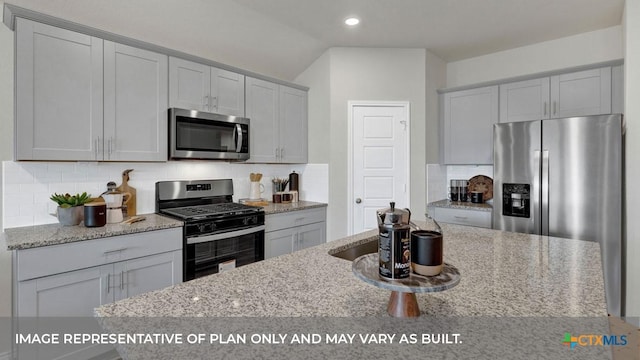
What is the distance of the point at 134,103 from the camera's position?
255 centimetres

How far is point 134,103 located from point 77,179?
0.73 meters

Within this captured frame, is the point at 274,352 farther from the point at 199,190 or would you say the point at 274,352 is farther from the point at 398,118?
the point at 398,118

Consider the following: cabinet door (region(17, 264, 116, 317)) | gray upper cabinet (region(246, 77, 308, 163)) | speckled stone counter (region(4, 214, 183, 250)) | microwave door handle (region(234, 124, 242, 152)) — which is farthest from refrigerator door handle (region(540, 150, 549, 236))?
cabinet door (region(17, 264, 116, 317))

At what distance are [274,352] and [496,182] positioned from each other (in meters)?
3.04

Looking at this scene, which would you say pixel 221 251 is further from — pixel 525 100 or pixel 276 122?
pixel 525 100

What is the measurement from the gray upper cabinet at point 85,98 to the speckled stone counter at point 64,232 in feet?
1.58

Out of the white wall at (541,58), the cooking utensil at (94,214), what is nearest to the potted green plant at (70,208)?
the cooking utensil at (94,214)

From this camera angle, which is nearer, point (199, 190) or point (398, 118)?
point (199, 190)

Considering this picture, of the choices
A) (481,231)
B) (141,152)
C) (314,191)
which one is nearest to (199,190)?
(141,152)

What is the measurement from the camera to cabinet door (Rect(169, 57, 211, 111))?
9.14ft

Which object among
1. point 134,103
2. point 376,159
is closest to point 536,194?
point 376,159

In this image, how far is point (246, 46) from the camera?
3.35 metres

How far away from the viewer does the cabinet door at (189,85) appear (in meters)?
2.79

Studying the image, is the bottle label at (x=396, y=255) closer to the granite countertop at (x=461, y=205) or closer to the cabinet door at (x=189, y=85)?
the cabinet door at (x=189, y=85)
